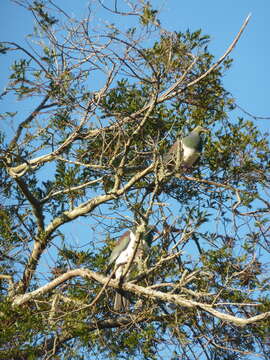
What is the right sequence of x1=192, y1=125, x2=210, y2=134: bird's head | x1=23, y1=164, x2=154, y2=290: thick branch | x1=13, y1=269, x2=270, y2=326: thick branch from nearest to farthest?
x1=13, y1=269, x2=270, y2=326: thick branch < x1=23, y1=164, x2=154, y2=290: thick branch < x1=192, y1=125, x2=210, y2=134: bird's head

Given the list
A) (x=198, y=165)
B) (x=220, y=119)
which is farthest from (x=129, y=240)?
(x=220, y=119)

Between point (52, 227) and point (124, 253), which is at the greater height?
point (52, 227)

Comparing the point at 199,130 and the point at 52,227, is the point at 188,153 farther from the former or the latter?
the point at 52,227

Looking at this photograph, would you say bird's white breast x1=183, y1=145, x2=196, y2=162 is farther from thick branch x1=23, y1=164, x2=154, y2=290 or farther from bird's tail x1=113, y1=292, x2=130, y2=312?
bird's tail x1=113, y1=292, x2=130, y2=312

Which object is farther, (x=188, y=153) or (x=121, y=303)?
(x=188, y=153)

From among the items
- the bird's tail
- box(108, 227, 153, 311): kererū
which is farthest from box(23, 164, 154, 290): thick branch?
the bird's tail

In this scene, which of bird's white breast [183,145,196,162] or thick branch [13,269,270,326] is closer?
thick branch [13,269,270,326]

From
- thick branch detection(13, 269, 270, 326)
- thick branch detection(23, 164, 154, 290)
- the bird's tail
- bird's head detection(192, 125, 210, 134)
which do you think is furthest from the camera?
bird's head detection(192, 125, 210, 134)

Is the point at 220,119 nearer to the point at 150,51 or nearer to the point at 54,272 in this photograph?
the point at 150,51

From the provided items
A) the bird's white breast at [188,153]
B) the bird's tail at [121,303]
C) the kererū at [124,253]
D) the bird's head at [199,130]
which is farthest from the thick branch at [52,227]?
the bird's head at [199,130]

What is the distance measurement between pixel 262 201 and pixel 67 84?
2.16m

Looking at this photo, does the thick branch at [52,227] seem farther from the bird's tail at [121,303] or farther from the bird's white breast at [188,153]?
the bird's white breast at [188,153]

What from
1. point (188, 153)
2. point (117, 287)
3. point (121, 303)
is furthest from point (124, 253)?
point (188, 153)

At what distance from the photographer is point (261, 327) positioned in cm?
550
